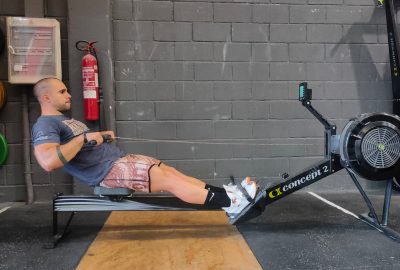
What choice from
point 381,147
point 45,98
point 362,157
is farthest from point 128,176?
point 381,147

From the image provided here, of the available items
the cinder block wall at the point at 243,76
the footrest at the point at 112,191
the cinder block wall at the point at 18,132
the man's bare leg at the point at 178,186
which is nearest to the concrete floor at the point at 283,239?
the cinder block wall at the point at 18,132

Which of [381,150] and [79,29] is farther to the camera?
[79,29]

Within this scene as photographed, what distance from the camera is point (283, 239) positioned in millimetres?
3057

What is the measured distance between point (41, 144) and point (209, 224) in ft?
5.29

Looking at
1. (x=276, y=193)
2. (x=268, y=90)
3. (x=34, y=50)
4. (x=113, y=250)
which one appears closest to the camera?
(x=113, y=250)

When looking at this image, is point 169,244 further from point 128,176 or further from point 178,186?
point 128,176

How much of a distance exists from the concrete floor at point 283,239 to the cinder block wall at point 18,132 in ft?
0.79

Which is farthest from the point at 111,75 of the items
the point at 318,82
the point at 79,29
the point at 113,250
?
the point at 318,82

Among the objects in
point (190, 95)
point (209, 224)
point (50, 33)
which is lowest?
point (209, 224)

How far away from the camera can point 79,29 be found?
4102 millimetres

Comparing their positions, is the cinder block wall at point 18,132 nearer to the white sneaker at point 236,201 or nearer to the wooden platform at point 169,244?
the wooden platform at point 169,244

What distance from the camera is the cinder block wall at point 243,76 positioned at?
4297 mm

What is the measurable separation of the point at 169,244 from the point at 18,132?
7.64 feet

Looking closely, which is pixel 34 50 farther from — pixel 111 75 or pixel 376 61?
pixel 376 61
